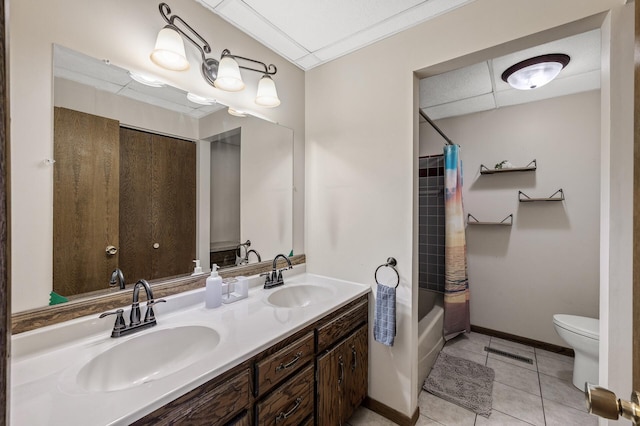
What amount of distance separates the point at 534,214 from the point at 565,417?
1625 millimetres

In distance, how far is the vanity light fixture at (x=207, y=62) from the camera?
4.08ft

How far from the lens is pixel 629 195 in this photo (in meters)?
1.04

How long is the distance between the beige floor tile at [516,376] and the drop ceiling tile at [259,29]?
2911mm

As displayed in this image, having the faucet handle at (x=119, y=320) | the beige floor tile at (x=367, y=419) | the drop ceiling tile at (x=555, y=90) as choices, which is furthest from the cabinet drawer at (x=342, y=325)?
the drop ceiling tile at (x=555, y=90)

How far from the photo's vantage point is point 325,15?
1535 mm

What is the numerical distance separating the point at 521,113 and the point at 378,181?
1.97 m

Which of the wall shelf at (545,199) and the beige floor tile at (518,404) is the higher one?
the wall shelf at (545,199)

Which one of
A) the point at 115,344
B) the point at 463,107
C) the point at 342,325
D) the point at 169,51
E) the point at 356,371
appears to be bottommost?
the point at 356,371

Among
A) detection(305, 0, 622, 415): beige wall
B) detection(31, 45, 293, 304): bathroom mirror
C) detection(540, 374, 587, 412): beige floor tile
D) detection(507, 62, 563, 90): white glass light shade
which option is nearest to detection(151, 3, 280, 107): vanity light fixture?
detection(31, 45, 293, 304): bathroom mirror

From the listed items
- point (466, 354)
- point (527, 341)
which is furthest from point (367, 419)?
point (527, 341)

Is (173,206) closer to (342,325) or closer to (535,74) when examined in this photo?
(342,325)

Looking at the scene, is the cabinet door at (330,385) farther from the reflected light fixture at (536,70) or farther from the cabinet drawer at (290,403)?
the reflected light fixture at (536,70)

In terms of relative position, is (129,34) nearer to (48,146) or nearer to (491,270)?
(48,146)

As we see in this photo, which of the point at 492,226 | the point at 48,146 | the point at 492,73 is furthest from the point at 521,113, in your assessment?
the point at 48,146
